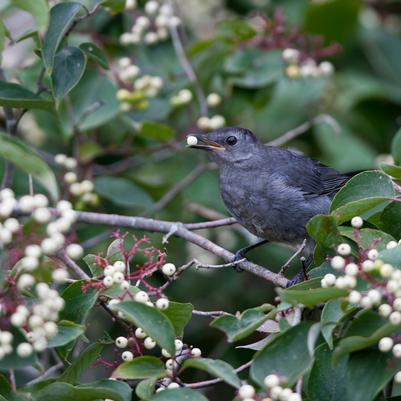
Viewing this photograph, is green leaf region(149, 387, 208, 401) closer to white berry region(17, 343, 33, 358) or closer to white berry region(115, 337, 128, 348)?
white berry region(115, 337, 128, 348)

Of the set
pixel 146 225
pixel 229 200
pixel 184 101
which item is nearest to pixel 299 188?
pixel 229 200

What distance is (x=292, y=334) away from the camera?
280cm

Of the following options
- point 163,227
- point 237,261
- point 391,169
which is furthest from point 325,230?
point 163,227

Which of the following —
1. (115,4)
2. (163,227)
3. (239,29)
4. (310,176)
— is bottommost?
(310,176)

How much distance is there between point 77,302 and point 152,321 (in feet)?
1.33

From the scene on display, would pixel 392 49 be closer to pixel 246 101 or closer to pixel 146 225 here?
pixel 246 101

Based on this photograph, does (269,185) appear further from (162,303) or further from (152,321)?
(152,321)

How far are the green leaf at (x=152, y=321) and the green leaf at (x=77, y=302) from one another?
279mm

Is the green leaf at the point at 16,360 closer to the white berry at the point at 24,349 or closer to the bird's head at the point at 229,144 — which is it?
the white berry at the point at 24,349

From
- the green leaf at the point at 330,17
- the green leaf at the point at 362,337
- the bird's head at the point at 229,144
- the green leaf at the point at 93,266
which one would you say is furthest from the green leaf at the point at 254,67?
the green leaf at the point at 362,337

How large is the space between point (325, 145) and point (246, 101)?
32.8 inches

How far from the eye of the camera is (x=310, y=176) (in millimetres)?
5516

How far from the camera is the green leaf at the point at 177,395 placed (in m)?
2.72

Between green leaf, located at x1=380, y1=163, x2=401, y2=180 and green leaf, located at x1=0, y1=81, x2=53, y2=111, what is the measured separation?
57.2 inches
